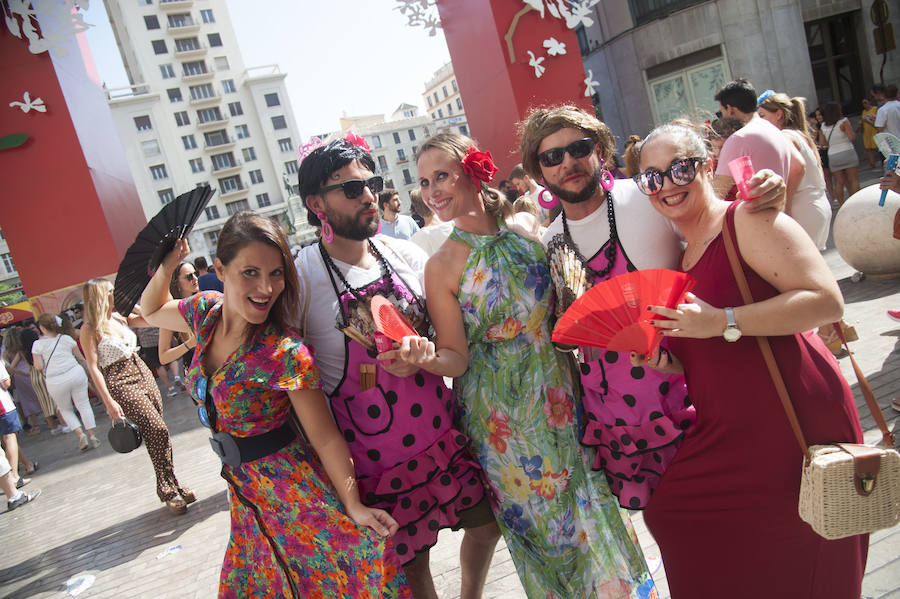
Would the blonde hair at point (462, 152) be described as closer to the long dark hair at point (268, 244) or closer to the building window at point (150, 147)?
the long dark hair at point (268, 244)

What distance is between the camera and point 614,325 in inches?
62.3

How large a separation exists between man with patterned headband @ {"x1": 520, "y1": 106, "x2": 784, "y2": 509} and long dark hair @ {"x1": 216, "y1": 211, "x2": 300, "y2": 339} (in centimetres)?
103

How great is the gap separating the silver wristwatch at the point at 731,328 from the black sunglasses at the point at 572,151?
2.85 feet

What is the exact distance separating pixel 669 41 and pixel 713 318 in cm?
1497

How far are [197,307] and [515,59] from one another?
875 centimetres

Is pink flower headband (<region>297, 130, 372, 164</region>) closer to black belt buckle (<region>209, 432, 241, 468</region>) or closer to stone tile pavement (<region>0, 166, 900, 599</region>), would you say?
black belt buckle (<region>209, 432, 241, 468</region>)

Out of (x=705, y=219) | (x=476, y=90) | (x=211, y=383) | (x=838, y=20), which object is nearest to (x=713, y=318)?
(x=705, y=219)

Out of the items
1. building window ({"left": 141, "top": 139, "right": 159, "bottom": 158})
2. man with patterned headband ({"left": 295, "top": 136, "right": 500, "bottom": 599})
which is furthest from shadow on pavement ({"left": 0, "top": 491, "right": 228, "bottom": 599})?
building window ({"left": 141, "top": 139, "right": 159, "bottom": 158})

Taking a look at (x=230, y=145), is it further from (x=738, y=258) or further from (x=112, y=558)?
(x=738, y=258)

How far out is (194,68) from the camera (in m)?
52.9

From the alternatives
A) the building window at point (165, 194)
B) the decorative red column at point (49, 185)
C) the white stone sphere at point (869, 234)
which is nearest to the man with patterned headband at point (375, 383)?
the white stone sphere at point (869, 234)

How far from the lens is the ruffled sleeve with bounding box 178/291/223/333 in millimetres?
2281

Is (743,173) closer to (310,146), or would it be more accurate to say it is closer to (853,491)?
(853,491)

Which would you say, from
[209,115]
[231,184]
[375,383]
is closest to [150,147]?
[209,115]
